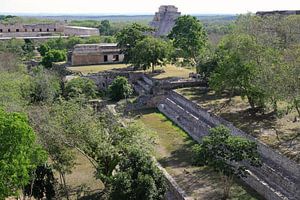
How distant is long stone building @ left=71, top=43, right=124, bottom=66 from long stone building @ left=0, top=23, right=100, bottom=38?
3333 centimetres

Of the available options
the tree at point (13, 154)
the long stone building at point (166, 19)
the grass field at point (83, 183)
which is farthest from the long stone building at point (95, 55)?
the tree at point (13, 154)

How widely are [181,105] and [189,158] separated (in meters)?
8.49

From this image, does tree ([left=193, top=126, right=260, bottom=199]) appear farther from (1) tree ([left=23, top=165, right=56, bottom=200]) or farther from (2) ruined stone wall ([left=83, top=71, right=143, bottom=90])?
(2) ruined stone wall ([left=83, top=71, right=143, bottom=90])

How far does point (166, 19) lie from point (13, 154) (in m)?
45.9

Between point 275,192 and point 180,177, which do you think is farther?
point 180,177

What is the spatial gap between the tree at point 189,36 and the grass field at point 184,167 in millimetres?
11108

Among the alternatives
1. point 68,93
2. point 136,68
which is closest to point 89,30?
point 136,68

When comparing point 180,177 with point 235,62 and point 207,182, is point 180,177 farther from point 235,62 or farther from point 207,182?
point 235,62

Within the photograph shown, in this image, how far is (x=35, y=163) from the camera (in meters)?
15.0

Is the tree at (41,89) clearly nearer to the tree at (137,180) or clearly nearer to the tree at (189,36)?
the tree at (189,36)

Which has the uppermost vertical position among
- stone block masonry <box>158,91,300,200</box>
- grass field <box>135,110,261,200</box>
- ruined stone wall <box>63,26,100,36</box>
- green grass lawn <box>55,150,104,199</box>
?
ruined stone wall <box>63,26,100,36</box>

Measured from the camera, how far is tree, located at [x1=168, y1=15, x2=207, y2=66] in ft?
119

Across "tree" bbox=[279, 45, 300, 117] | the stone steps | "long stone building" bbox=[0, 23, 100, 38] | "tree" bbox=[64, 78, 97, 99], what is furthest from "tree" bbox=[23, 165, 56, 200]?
"long stone building" bbox=[0, 23, 100, 38]

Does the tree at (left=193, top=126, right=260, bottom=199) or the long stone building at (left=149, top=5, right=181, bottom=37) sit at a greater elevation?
the long stone building at (left=149, top=5, right=181, bottom=37)
